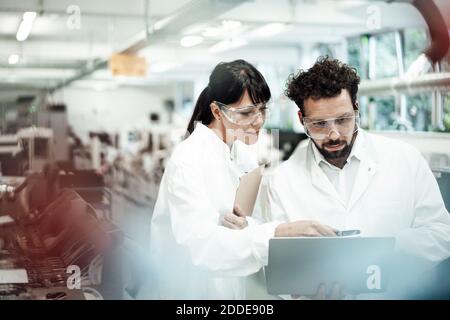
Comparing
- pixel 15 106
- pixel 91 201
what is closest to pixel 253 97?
Answer: pixel 91 201

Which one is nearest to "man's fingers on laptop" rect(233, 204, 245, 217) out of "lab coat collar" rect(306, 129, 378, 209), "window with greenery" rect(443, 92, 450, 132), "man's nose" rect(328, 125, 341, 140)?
"lab coat collar" rect(306, 129, 378, 209)

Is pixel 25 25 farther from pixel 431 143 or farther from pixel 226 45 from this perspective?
pixel 431 143

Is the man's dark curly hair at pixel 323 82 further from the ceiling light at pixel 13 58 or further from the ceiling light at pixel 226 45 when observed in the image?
the ceiling light at pixel 13 58

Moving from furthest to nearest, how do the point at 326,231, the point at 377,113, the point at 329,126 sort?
the point at 377,113
the point at 329,126
the point at 326,231

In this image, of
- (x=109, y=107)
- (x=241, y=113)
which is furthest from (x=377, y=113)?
(x=109, y=107)

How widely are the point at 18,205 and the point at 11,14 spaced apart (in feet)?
2.03

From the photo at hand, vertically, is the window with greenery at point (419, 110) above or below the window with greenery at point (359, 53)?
below

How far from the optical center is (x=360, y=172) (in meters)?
1.83

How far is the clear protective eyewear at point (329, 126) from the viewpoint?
177 centimetres

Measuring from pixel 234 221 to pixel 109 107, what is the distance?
0.59 metres

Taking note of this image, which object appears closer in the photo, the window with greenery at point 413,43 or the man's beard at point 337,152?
the man's beard at point 337,152

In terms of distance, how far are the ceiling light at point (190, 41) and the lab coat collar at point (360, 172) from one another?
0.56m

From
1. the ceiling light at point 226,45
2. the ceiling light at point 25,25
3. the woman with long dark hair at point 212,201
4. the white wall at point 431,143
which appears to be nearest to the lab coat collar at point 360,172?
the white wall at point 431,143

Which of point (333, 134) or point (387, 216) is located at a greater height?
point (333, 134)
